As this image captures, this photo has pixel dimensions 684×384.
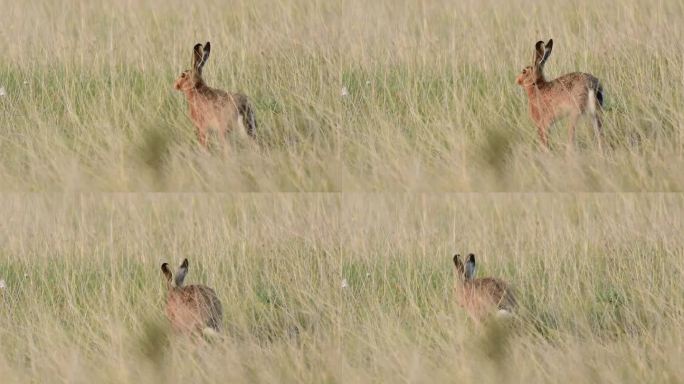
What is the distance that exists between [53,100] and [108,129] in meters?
0.71

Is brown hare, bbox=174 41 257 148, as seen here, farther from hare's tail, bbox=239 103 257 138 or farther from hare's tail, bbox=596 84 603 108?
hare's tail, bbox=596 84 603 108

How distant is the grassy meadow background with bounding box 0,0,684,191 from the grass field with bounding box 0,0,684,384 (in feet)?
0.07

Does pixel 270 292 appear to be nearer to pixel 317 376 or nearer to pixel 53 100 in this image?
pixel 317 376

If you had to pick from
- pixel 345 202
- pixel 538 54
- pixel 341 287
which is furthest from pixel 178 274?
pixel 538 54

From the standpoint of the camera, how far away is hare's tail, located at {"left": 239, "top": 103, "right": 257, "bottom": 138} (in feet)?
40.1

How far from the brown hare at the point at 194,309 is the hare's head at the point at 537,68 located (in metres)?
2.62

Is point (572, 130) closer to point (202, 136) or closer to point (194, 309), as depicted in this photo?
point (202, 136)

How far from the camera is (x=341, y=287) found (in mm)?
12031

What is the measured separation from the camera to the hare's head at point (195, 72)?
41.1ft

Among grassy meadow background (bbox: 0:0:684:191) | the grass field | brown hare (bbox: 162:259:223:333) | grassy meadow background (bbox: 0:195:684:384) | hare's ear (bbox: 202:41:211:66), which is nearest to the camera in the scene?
grassy meadow background (bbox: 0:195:684:384)

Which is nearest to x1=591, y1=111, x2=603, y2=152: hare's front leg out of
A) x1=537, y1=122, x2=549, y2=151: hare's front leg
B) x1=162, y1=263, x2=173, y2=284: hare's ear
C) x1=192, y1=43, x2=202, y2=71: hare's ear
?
x1=537, y1=122, x2=549, y2=151: hare's front leg

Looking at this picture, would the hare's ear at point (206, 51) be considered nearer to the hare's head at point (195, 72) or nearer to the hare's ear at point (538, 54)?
the hare's head at point (195, 72)

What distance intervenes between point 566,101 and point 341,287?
200 cm

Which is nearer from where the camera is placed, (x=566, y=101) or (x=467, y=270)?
(x=467, y=270)
